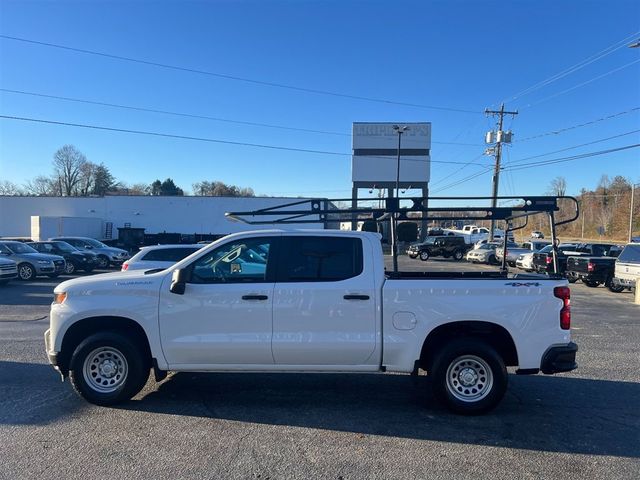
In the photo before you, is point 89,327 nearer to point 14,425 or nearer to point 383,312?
point 14,425

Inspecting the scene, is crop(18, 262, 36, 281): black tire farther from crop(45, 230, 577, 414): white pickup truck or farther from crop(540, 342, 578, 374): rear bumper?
crop(540, 342, 578, 374): rear bumper

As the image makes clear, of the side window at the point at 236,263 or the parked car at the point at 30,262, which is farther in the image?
the parked car at the point at 30,262

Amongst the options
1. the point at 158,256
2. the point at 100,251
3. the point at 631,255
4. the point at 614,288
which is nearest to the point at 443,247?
the point at 614,288

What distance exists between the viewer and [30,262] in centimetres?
1852

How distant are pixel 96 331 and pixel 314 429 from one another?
8.42 ft

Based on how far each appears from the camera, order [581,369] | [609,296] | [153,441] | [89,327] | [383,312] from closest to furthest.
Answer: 1. [153,441]
2. [383,312]
3. [89,327]
4. [581,369]
5. [609,296]

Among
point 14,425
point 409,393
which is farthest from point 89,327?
point 409,393

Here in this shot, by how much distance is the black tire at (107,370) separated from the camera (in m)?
4.96

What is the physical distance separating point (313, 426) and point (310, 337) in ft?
2.76

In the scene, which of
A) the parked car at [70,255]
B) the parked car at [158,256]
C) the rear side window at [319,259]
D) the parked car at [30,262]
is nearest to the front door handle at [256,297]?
the rear side window at [319,259]

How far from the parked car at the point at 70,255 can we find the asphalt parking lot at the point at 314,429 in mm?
16603

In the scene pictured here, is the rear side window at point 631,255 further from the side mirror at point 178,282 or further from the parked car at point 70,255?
the parked car at point 70,255

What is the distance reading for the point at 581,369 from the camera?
6656 mm

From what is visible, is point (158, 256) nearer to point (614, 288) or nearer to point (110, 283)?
point (110, 283)
